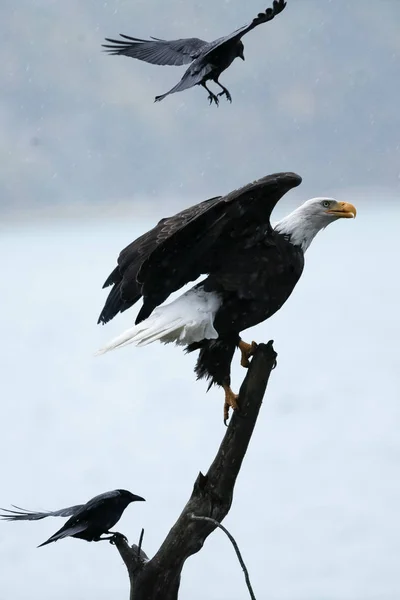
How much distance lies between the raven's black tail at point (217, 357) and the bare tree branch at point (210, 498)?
17 centimetres

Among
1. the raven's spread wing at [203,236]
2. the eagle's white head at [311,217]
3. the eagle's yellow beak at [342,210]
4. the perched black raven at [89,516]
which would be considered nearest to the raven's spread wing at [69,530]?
the perched black raven at [89,516]

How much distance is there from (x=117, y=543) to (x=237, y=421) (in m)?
0.58

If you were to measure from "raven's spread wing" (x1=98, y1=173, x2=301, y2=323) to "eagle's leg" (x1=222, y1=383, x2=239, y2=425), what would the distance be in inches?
15.0

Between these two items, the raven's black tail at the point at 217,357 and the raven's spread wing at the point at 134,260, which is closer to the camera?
the raven's spread wing at the point at 134,260

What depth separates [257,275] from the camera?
2984mm

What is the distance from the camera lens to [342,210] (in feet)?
10.2

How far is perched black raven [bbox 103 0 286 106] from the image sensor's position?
8.78ft

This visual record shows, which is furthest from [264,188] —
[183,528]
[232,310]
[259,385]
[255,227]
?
[183,528]

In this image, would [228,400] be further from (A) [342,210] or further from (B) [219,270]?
(A) [342,210]

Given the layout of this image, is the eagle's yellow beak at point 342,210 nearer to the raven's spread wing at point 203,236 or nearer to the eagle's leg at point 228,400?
the raven's spread wing at point 203,236

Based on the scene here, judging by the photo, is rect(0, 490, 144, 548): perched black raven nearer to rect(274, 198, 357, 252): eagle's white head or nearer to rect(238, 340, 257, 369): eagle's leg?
rect(238, 340, 257, 369): eagle's leg

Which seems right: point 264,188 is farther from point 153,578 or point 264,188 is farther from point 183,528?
point 153,578

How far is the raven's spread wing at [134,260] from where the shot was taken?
117 inches

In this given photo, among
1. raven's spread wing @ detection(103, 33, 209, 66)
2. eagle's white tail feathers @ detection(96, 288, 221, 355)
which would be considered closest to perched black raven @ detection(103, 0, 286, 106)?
raven's spread wing @ detection(103, 33, 209, 66)
